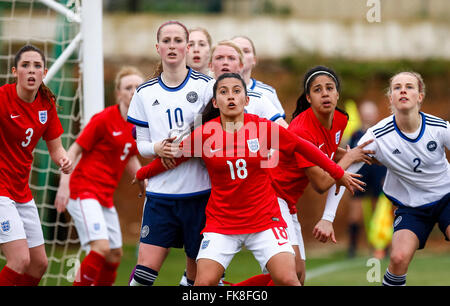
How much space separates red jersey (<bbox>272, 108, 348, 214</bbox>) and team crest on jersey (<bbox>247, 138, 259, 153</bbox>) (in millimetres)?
471

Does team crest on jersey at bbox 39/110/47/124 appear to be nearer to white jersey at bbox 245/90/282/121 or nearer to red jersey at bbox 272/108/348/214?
white jersey at bbox 245/90/282/121

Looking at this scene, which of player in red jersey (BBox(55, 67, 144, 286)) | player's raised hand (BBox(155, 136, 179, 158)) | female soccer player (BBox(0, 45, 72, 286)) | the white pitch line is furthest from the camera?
the white pitch line

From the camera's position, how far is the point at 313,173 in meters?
5.13

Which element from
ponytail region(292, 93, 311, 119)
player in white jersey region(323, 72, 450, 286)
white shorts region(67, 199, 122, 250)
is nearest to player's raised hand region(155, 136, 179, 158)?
ponytail region(292, 93, 311, 119)

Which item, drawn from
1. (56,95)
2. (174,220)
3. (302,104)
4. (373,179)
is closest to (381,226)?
(373,179)

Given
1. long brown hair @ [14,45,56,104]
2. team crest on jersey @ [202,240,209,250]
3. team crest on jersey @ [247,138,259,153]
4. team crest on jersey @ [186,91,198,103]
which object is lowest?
team crest on jersey @ [202,240,209,250]

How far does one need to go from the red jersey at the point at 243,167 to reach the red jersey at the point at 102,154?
6.62 ft

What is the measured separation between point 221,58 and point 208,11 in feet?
29.4

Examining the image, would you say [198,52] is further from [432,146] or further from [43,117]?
[432,146]

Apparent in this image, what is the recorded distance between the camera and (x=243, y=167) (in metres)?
4.77

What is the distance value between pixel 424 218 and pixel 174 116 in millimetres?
2078

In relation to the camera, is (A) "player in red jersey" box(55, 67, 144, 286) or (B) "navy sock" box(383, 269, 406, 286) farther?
(A) "player in red jersey" box(55, 67, 144, 286)

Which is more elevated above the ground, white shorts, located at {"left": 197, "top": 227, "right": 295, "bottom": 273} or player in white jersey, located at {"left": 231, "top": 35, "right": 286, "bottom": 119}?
player in white jersey, located at {"left": 231, "top": 35, "right": 286, "bottom": 119}

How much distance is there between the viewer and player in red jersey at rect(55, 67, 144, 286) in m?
6.71
